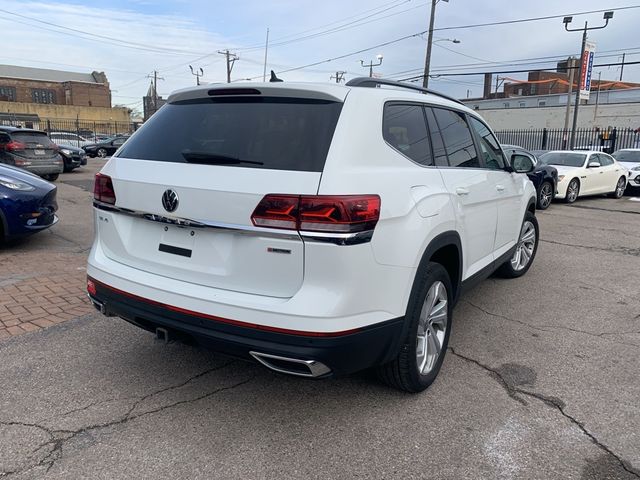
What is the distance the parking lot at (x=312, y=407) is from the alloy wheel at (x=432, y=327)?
20 centimetres

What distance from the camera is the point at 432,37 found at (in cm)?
2630

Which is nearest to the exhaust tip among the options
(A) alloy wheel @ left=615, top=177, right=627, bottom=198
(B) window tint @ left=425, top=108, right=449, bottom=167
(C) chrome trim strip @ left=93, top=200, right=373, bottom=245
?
(C) chrome trim strip @ left=93, top=200, right=373, bottom=245

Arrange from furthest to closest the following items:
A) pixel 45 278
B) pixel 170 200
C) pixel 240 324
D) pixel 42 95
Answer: pixel 42 95 → pixel 45 278 → pixel 170 200 → pixel 240 324

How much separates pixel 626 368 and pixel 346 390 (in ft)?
6.93

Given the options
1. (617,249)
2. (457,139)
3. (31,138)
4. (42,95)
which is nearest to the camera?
(457,139)

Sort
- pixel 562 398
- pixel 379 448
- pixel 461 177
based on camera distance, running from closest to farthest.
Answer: pixel 379 448, pixel 562 398, pixel 461 177

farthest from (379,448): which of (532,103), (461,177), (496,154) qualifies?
(532,103)

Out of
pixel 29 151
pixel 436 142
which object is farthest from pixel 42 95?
pixel 436 142

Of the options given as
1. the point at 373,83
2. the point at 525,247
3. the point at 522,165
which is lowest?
the point at 525,247

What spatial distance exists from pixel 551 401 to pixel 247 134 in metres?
2.49

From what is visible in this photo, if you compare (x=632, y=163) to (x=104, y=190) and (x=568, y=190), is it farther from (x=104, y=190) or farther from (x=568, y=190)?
(x=104, y=190)

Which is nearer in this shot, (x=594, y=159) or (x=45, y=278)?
(x=45, y=278)

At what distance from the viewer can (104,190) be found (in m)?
3.17

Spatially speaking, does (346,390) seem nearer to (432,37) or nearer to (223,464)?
(223,464)
